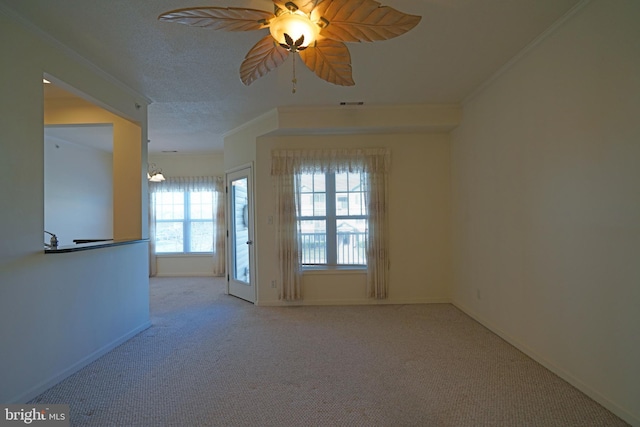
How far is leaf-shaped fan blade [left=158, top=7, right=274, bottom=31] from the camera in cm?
149

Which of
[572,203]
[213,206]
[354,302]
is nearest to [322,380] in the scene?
[354,302]

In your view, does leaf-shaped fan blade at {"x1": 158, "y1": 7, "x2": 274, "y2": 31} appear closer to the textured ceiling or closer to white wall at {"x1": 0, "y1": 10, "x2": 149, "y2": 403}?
the textured ceiling

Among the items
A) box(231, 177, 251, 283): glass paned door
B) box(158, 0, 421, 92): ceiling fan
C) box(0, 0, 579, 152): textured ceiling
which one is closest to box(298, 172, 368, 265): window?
box(231, 177, 251, 283): glass paned door

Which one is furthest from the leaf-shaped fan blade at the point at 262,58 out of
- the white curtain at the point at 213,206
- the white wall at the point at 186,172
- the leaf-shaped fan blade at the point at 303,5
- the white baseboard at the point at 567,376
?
the white wall at the point at 186,172

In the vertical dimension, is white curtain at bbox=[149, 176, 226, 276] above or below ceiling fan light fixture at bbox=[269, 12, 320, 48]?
below

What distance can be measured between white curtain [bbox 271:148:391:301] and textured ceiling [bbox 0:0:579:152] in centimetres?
71

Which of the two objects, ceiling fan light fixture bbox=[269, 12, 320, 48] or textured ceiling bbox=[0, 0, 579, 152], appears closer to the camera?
ceiling fan light fixture bbox=[269, 12, 320, 48]

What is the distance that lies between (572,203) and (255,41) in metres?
Answer: 2.68

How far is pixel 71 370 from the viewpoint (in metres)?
2.44

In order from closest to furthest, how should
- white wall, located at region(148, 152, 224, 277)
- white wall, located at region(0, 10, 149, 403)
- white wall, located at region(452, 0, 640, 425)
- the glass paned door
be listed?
1. white wall, located at region(452, 0, 640, 425)
2. white wall, located at region(0, 10, 149, 403)
3. the glass paned door
4. white wall, located at region(148, 152, 224, 277)

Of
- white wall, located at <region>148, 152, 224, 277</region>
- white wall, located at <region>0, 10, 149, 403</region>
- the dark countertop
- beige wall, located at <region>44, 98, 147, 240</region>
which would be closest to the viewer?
white wall, located at <region>0, 10, 149, 403</region>

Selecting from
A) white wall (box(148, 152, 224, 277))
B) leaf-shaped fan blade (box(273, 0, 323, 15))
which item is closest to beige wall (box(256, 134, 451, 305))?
leaf-shaped fan blade (box(273, 0, 323, 15))

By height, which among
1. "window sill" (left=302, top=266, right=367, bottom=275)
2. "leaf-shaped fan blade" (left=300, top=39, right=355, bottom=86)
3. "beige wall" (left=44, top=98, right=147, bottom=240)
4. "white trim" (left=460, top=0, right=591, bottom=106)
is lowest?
"window sill" (left=302, top=266, right=367, bottom=275)

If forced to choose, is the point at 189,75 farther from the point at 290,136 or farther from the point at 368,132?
the point at 368,132
